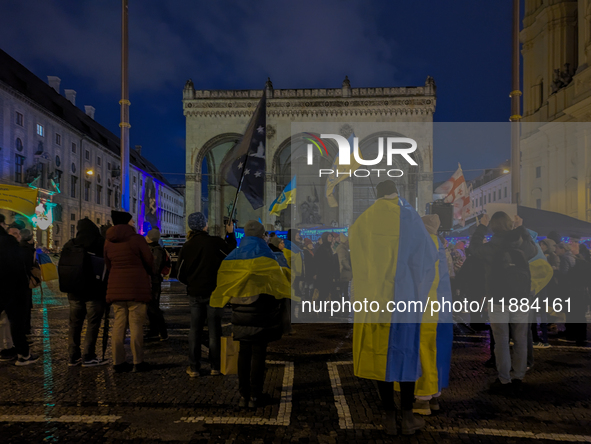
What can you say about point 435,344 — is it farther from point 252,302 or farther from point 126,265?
point 126,265

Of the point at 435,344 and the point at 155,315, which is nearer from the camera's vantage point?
the point at 435,344

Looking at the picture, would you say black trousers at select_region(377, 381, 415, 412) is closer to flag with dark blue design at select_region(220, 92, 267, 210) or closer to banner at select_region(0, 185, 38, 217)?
flag with dark blue design at select_region(220, 92, 267, 210)

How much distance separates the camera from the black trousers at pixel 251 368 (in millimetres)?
4516

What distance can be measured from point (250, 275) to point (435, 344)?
5.98 feet

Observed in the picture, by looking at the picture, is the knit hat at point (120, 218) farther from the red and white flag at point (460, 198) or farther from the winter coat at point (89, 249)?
the red and white flag at point (460, 198)

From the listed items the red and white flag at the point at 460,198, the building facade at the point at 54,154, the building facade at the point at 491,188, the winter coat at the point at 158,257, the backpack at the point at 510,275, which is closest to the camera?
the backpack at the point at 510,275

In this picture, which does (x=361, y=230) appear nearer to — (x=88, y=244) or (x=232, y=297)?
(x=232, y=297)

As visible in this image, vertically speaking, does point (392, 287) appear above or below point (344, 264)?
above

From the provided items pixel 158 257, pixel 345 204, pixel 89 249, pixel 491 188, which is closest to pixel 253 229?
pixel 89 249

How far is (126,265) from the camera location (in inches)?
229

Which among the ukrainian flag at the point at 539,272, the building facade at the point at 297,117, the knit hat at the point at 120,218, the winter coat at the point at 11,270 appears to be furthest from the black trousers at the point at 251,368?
the building facade at the point at 297,117

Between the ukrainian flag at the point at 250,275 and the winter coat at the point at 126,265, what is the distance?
1614 millimetres

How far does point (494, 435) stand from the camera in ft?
12.7

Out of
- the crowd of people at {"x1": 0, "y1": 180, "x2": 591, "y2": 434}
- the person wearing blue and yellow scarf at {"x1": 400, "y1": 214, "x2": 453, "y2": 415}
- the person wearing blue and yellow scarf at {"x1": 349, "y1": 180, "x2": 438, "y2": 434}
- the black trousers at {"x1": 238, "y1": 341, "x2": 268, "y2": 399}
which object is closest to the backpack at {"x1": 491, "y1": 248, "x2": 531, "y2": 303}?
the crowd of people at {"x1": 0, "y1": 180, "x2": 591, "y2": 434}
